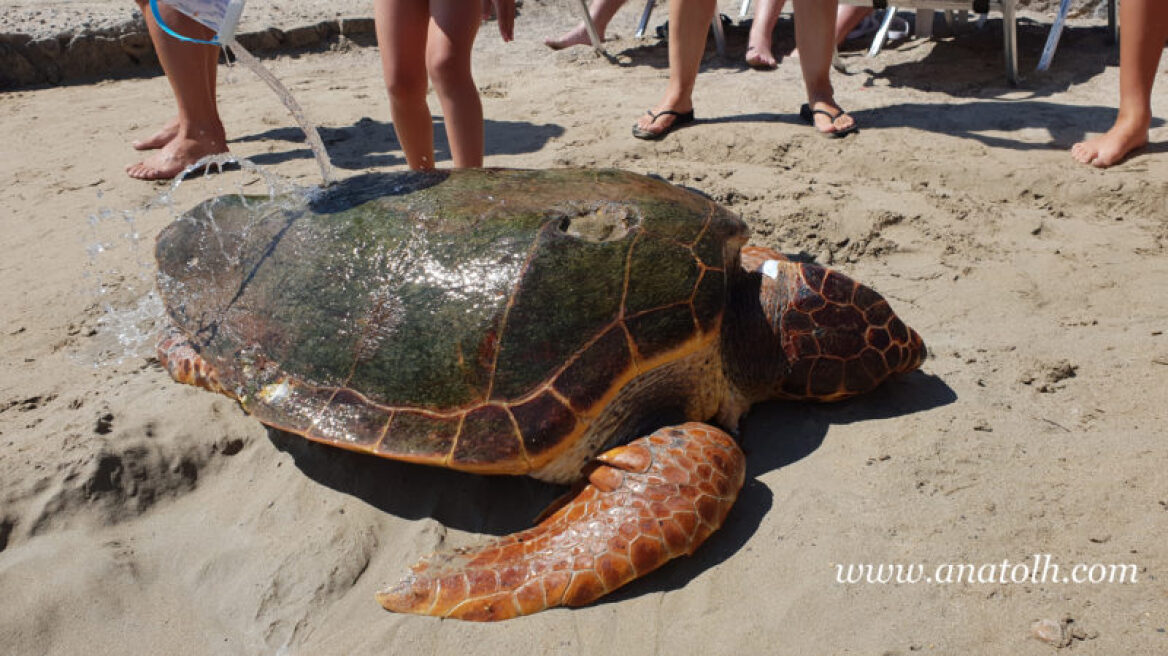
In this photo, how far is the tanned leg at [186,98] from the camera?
3496mm

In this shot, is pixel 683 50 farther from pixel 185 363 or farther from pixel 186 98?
pixel 185 363

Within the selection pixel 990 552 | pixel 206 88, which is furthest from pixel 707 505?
pixel 206 88

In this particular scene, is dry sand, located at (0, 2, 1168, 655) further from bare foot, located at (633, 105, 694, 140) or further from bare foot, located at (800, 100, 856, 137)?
bare foot, located at (633, 105, 694, 140)

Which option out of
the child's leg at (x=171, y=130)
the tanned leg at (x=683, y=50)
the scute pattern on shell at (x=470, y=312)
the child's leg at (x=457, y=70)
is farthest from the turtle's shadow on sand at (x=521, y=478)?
the child's leg at (x=171, y=130)

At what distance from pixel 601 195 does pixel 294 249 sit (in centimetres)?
75

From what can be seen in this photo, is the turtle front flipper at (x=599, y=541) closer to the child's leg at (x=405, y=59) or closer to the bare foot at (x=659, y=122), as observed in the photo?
the child's leg at (x=405, y=59)

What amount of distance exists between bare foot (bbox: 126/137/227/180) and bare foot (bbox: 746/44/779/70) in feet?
10.7

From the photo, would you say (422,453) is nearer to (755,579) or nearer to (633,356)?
(633,356)

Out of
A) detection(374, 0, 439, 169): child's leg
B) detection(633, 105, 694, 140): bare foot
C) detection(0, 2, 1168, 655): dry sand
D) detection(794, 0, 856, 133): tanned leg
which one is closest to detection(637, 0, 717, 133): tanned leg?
detection(633, 105, 694, 140): bare foot

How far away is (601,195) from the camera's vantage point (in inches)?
69.1

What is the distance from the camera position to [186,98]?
3637 millimetres

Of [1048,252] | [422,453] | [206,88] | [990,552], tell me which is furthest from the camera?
[206,88]

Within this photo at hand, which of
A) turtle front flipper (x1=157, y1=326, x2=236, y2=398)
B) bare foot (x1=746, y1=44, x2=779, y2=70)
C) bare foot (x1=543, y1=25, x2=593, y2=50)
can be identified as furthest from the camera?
bare foot (x1=543, y1=25, x2=593, y2=50)

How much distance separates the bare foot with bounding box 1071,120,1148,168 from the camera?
2.96 m
